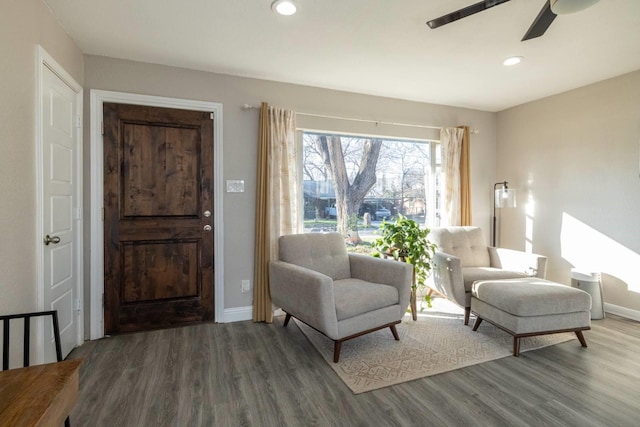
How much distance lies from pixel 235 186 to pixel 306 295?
4.51 feet

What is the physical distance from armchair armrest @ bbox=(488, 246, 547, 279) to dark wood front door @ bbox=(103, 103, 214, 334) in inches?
118

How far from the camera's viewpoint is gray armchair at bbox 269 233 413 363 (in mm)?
2404

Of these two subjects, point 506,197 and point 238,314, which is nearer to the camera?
point 238,314

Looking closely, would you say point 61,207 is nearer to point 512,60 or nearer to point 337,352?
point 337,352

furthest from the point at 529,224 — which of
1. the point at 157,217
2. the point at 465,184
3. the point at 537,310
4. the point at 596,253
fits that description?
the point at 157,217

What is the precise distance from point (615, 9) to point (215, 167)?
323 centimetres

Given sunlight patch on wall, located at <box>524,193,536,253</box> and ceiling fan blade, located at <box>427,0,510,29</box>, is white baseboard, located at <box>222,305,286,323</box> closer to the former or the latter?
ceiling fan blade, located at <box>427,0,510,29</box>

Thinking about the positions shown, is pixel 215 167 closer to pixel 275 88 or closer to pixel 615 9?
pixel 275 88

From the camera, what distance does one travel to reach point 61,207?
7.85 ft

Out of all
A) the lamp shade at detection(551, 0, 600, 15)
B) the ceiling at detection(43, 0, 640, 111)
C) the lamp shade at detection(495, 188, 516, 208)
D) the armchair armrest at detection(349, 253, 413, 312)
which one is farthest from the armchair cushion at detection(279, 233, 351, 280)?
the lamp shade at detection(551, 0, 600, 15)

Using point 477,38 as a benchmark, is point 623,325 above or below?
below

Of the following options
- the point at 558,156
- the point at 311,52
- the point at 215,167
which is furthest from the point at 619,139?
the point at 215,167

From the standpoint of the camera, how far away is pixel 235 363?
7.95 feet

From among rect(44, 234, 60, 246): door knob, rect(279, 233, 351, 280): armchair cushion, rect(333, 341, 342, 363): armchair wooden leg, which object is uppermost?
rect(44, 234, 60, 246): door knob
